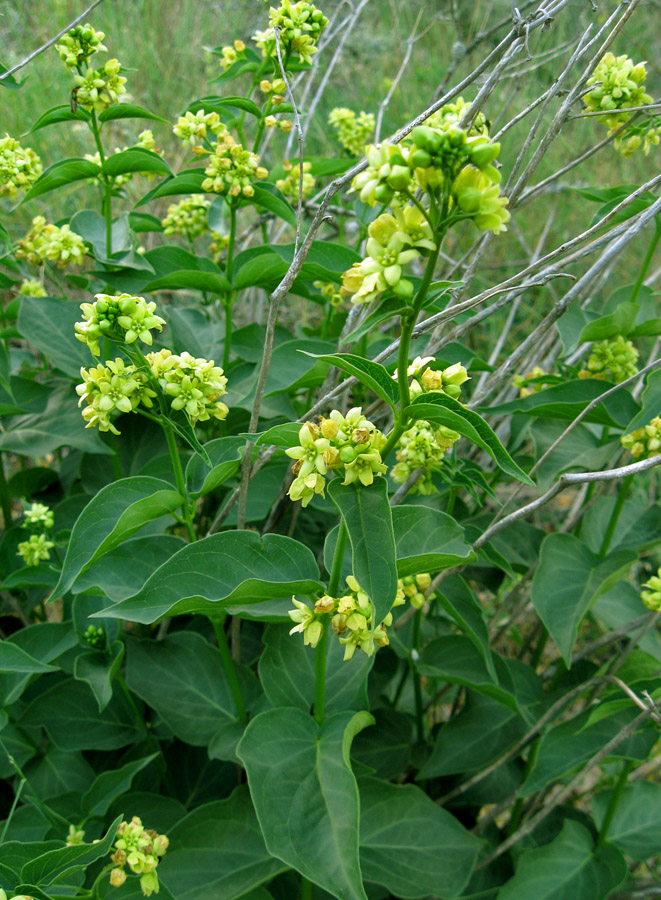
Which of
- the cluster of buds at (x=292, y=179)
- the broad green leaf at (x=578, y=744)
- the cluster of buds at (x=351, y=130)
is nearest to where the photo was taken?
the broad green leaf at (x=578, y=744)

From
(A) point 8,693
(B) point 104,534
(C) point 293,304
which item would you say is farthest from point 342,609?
(C) point 293,304

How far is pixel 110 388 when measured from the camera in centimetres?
114

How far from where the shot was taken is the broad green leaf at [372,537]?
931mm

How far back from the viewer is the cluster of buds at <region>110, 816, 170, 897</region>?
4.07ft

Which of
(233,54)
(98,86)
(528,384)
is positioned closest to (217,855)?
(528,384)

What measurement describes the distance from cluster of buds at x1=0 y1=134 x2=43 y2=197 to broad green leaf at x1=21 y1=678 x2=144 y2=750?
126cm

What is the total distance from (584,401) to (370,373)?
0.83 metres

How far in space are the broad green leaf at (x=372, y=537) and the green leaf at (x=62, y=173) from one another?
1.16 metres

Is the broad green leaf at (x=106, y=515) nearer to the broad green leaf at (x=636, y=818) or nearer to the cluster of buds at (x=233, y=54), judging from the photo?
the cluster of buds at (x=233, y=54)

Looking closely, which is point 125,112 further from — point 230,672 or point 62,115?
point 230,672

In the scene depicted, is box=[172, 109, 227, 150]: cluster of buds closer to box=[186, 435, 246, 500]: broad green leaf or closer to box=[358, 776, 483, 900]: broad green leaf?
box=[186, 435, 246, 500]: broad green leaf

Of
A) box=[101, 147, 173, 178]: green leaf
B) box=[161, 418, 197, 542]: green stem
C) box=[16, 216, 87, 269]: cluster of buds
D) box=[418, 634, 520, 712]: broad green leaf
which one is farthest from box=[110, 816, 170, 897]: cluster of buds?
box=[101, 147, 173, 178]: green leaf

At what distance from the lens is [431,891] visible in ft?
4.99

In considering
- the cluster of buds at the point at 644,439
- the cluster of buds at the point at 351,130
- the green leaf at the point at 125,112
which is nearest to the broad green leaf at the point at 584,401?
the cluster of buds at the point at 644,439
